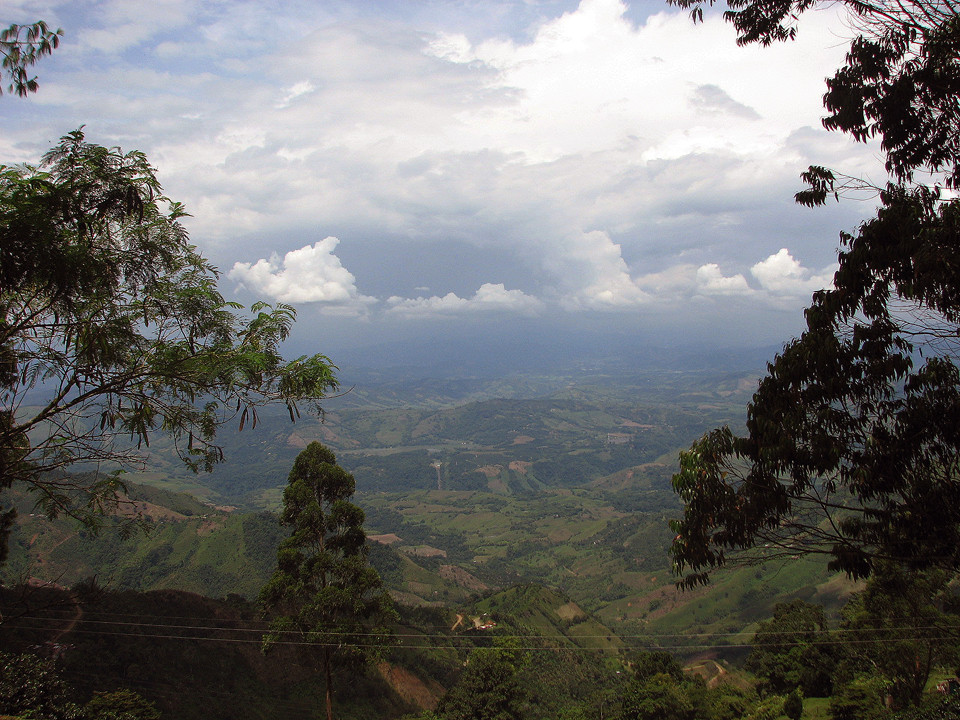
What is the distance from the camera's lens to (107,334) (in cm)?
662

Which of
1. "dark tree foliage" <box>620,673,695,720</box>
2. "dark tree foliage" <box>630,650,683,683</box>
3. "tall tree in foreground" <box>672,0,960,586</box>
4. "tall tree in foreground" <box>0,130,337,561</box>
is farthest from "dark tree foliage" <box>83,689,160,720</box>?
"dark tree foliage" <box>630,650,683,683</box>

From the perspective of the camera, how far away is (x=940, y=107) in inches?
338

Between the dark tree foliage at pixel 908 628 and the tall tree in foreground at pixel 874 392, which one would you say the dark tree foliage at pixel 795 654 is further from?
the tall tree in foreground at pixel 874 392

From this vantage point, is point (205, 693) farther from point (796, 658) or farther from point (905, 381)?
point (905, 381)

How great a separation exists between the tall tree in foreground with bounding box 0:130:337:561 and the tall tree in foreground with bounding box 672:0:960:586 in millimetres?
7265

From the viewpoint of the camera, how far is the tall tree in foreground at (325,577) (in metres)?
14.6

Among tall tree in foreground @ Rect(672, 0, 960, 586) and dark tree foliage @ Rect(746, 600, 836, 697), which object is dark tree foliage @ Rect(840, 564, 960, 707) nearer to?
dark tree foliage @ Rect(746, 600, 836, 697)

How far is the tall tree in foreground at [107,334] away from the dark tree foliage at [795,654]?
32.5m

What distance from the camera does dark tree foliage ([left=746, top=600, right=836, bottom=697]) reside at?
2981 cm

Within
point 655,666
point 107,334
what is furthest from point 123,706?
point 655,666

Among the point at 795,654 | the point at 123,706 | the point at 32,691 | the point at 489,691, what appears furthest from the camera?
the point at 795,654

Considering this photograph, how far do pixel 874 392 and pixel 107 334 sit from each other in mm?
11562

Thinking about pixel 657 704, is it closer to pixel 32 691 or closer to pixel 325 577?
pixel 325 577

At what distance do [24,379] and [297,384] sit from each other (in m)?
3.41
